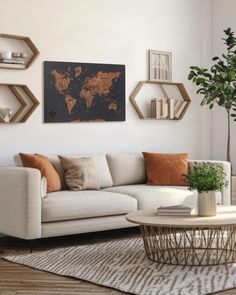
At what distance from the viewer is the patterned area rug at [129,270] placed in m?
4.35

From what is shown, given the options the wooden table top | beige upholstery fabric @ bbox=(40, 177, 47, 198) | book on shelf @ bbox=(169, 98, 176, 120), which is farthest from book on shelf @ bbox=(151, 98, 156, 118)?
the wooden table top

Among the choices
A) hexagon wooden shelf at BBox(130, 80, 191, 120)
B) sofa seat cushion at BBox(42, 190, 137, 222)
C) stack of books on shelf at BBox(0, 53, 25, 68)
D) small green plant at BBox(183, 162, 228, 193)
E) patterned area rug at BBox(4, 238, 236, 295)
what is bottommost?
patterned area rug at BBox(4, 238, 236, 295)

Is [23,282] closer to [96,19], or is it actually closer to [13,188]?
[13,188]

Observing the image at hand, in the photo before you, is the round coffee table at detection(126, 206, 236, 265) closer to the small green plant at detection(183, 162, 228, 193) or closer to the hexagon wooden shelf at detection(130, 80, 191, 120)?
the small green plant at detection(183, 162, 228, 193)

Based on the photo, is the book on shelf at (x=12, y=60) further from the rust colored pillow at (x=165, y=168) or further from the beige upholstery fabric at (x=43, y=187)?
the rust colored pillow at (x=165, y=168)

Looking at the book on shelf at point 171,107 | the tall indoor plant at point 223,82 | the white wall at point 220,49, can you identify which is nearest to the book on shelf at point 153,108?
the book on shelf at point 171,107

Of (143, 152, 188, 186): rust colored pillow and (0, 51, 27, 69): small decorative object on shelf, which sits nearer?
(0, 51, 27, 69): small decorative object on shelf

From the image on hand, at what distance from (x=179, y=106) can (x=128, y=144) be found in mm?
882

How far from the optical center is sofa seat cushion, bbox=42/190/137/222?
572 cm

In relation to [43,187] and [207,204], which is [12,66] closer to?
[43,187]

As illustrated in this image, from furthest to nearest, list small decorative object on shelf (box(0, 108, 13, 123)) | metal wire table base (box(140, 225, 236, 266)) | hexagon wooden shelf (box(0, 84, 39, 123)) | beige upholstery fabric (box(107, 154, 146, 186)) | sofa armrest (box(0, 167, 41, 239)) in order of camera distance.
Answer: beige upholstery fabric (box(107, 154, 146, 186)) < hexagon wooden shelf (box(0, 84, 39, 123)) < small decorative object on shelf (box(0, 108, 13, 123)) < sofa armrest (box(0, 167, 41, 239)) < metal wire table base (box(140, 225, 236, 266))

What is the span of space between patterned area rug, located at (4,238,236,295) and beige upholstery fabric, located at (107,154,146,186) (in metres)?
1.29

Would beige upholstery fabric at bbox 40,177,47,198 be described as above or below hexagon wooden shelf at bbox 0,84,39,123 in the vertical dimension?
below

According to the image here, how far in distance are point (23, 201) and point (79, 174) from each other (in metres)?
0.92
